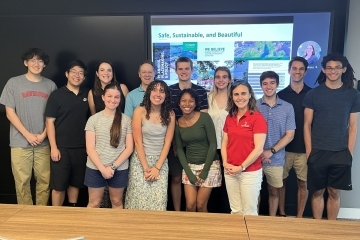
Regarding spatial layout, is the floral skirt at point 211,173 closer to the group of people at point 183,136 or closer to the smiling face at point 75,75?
the group of people at point 183,136

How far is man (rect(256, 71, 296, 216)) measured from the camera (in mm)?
2834

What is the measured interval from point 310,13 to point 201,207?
218cm

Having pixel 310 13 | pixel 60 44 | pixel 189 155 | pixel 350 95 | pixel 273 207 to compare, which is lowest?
pixel 273 207

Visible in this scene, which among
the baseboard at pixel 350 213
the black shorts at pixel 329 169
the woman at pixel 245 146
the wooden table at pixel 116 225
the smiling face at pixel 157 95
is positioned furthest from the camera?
the baseboard at pixel 350 213

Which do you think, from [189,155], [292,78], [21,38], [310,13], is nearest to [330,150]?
[292,78]

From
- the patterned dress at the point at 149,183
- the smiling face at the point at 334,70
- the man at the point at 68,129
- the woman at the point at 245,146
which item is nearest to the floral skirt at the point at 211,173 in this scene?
the woman at the point at 245,146

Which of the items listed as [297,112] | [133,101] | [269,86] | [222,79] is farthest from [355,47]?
[133,101]

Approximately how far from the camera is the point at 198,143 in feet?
9.05

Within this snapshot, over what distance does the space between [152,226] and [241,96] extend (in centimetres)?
135

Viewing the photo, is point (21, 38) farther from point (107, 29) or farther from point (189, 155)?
point (189, 155)

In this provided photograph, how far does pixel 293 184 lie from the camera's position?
11.3 ft

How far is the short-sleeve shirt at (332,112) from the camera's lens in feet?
8.80

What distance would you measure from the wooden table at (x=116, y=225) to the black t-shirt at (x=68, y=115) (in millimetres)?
1233

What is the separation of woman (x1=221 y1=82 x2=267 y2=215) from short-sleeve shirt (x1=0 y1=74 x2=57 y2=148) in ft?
5.64
